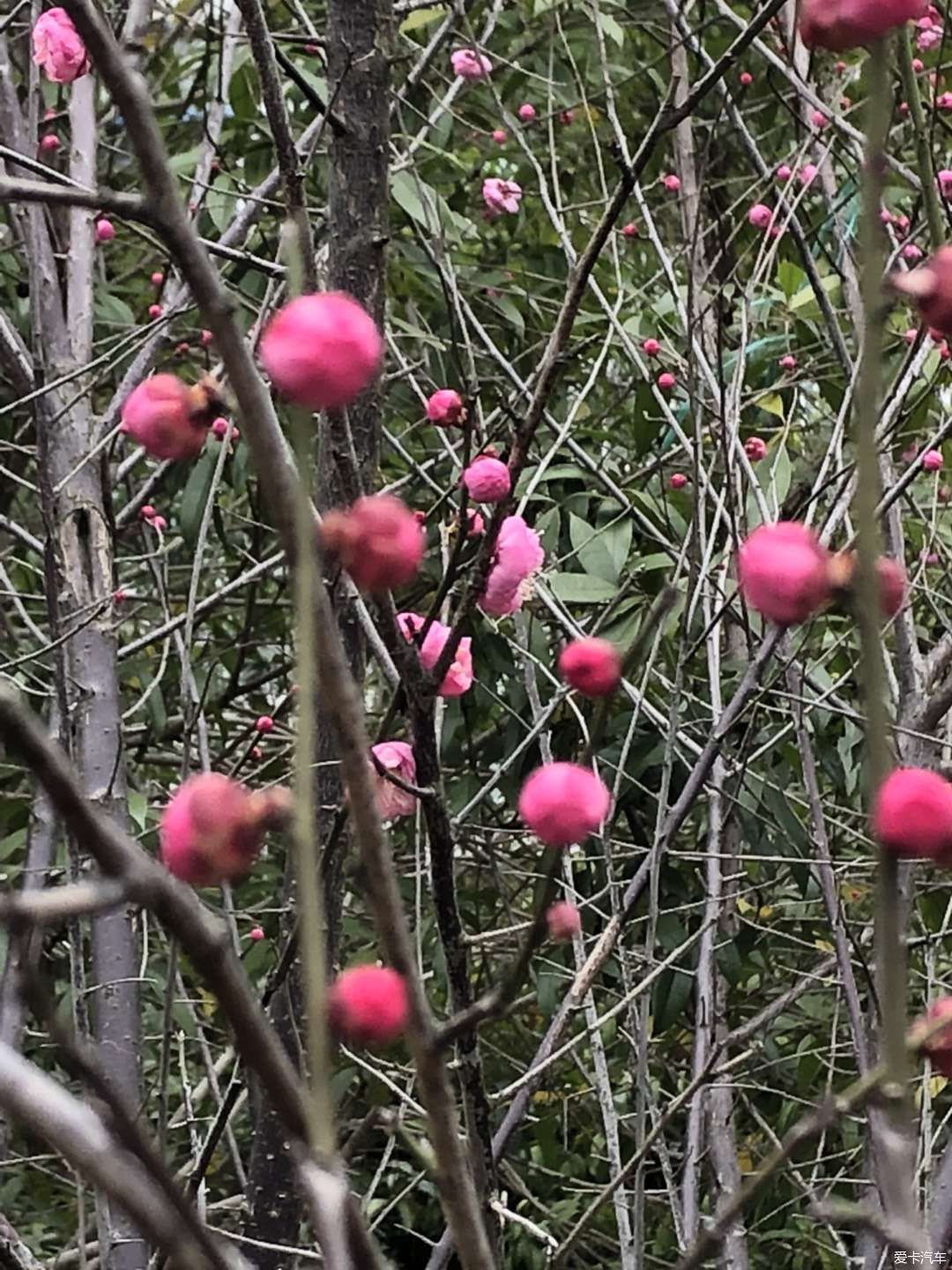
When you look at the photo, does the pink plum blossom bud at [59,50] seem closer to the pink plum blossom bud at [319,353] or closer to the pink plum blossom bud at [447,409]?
the pink plum blossom bud at [447,409]

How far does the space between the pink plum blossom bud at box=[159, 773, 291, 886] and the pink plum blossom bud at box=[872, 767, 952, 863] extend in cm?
14

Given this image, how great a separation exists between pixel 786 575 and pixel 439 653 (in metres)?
0.49

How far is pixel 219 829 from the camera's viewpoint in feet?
1.20

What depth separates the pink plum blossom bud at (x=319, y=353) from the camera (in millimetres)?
352

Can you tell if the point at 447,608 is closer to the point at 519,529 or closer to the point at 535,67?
the point at 519,529

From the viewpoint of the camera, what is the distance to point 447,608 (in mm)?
1207

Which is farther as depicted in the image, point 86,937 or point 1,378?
point 1,378

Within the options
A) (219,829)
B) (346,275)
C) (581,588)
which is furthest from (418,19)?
(219,829)

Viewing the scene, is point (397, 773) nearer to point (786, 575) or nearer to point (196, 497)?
point (786, 575)

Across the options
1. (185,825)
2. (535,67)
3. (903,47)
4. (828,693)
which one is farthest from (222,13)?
(185,825)

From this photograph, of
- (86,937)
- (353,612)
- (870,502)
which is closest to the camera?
(870,502)

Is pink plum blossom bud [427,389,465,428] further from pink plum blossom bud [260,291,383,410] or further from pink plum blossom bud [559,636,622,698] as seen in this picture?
pink plum blossom bud [260,291,383,410]

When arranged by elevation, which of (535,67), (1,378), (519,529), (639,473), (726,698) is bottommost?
(519,529)

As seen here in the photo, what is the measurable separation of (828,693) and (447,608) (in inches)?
16.5
